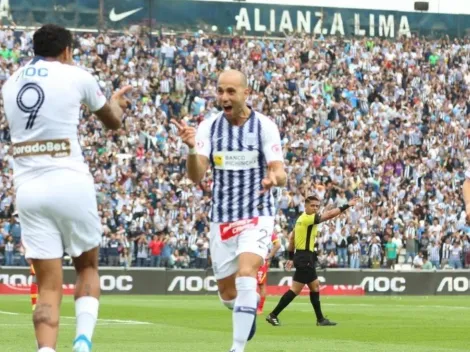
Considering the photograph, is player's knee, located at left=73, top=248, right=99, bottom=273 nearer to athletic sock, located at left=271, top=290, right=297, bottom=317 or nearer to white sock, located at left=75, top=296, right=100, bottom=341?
white sock, located at left=75, top=296, right=100, bottom=341

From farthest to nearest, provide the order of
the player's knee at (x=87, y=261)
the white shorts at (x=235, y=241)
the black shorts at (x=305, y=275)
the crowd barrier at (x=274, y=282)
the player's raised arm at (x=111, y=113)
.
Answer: the crowd barrier at (x=274, y=282)
the black shorts at (x=305, y=275)
the white shorts at (x=235, y=241)
the player's knee at (x=87, y=261)
the player's raised arm at (x=111, y=113)

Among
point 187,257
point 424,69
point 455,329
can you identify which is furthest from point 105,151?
point 455,329

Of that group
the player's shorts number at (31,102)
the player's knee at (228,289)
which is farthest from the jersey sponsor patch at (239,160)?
the player's shorts number at (31,102)

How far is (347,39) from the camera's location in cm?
5494

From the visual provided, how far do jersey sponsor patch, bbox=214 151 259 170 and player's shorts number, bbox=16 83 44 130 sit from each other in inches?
134

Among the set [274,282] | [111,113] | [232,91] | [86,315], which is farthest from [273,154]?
[274,282]

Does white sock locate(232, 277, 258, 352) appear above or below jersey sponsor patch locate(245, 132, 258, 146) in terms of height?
below

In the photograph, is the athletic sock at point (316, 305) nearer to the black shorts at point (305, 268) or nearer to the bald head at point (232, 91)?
the black shorts at point (305, 268)

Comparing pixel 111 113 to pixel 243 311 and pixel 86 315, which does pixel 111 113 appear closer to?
pixel 86 315

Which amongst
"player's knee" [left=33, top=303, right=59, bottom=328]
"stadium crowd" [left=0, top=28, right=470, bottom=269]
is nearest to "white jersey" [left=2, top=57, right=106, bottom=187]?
"player's knee" [left=33, top=303, right=59, bottom=328]

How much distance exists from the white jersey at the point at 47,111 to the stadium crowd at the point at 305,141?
88.1ft

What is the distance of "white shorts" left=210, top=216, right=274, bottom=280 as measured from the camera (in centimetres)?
1219

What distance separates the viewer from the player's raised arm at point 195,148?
35.6 feet

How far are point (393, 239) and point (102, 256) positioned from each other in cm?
950
